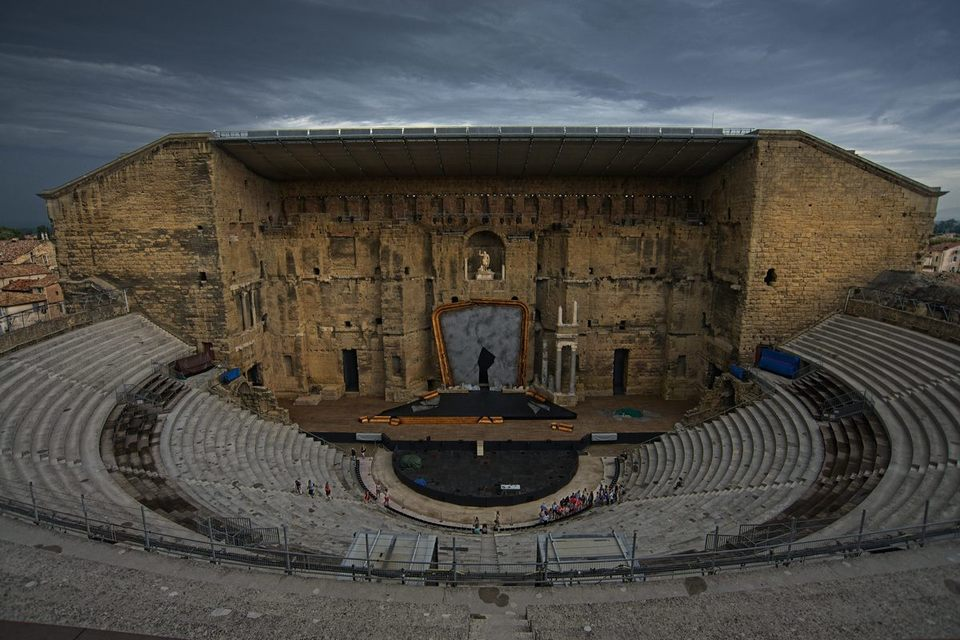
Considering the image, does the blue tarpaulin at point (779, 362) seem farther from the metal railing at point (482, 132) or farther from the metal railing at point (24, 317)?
the metal railing at point (24, 317)

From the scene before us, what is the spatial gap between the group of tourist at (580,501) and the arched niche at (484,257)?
12.9m

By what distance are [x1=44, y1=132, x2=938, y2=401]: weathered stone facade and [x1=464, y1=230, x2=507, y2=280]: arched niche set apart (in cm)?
11

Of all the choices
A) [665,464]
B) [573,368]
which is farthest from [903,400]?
[573,368]

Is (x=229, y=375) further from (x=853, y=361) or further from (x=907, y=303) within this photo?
(x=907, y=303)

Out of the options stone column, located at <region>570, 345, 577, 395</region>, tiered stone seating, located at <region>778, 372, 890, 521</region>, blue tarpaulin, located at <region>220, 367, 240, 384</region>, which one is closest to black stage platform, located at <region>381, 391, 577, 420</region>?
stone column, located at <region>570, 345, 577, 395</region>

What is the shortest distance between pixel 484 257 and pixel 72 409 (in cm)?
1855

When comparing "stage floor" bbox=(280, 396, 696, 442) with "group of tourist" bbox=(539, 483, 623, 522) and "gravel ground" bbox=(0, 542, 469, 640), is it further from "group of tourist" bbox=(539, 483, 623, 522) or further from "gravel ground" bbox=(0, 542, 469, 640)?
"gravel ground" bbox=(0, 542, 469, 640)

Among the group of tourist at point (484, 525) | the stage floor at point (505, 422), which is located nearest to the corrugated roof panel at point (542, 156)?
the stage floor at point (505, 422)

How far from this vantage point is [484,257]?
27.8 m

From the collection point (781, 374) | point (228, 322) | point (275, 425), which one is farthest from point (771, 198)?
point (228, 322)

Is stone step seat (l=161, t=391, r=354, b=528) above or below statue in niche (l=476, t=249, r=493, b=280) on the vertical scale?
below

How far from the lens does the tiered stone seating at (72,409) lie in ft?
37.5

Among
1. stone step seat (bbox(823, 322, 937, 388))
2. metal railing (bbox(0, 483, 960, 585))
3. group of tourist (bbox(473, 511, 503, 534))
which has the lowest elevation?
group of tourist (bbox(473, 511, 503, 534))

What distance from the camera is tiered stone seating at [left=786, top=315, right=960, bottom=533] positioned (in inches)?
433
